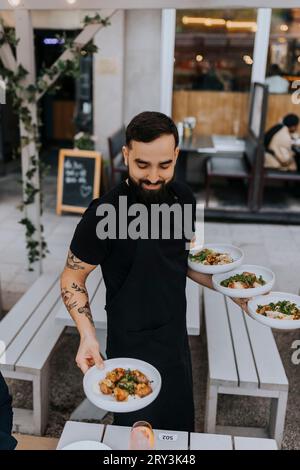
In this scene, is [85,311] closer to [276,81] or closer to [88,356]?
[88,356]

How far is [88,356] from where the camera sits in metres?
1.93

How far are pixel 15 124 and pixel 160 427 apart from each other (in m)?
7.57

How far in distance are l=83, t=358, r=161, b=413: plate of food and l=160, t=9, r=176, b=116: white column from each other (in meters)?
6.22

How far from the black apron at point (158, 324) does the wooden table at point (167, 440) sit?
0.57 feet

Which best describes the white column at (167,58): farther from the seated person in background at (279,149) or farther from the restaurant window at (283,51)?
the seated person in background at (279,149)

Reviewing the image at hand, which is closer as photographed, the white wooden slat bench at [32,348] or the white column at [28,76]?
the white wooden slat bench at [32,348]

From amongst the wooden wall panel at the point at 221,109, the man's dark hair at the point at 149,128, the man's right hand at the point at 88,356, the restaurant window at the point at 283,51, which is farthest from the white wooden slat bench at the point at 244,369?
the restaurant window at the point at 283,51

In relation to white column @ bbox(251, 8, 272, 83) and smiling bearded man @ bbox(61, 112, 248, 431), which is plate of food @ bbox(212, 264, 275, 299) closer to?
smiling bearded man @ bbox(61, 112, 248, 431)

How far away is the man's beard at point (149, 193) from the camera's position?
1926mm

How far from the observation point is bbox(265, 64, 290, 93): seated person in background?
758 cm

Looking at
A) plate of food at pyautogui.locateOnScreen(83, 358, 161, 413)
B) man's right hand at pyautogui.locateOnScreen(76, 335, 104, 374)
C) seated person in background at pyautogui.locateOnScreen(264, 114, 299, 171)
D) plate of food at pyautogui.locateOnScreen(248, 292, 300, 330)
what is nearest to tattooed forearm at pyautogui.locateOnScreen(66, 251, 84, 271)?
man's right hand at pyautogui.locateOnScreen(76, 335, 104, 374)

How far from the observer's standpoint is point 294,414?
10.8 feet

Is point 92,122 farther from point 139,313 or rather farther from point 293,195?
point 139,313
